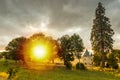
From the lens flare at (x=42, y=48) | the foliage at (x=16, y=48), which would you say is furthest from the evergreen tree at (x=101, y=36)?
the foliage at (x=16, y=48)

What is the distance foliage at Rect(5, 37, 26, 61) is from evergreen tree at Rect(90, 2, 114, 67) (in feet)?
98.9

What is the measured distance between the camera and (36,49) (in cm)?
9925

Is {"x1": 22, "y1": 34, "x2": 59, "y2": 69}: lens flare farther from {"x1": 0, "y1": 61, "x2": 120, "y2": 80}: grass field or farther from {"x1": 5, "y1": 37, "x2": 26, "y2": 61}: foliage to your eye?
{"x1": 0, "y1": 61, "x2": 120, "y2": 80}: grass field

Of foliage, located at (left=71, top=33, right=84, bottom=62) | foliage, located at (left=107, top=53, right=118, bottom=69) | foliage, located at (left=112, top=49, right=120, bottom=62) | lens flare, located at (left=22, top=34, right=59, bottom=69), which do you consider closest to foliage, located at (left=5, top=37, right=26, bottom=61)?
lens flare, located at (left=22, top=34, right=59, bottom=69)

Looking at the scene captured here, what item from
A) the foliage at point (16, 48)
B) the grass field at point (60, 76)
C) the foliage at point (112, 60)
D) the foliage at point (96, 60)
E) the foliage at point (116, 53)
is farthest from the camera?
the foliage at point (96, 60)

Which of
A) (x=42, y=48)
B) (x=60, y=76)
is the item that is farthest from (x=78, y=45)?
(x=60, y=76)

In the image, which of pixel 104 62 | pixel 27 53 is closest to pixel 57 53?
pixel 27 53

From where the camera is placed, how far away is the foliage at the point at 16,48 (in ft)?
326

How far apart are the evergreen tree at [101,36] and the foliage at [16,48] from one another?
30134 millimetres

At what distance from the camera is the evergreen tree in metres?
82.9

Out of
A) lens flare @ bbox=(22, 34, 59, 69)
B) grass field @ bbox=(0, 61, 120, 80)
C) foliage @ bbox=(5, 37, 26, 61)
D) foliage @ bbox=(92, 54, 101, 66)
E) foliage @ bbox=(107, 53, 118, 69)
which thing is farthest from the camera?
foliage @ bbox=(92, 54, 101, 66)

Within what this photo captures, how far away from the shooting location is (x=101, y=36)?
275 ft

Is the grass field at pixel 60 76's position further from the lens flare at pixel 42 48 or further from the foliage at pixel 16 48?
the foliage at pixel 16 48

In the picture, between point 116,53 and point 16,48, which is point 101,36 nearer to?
point 116,53
